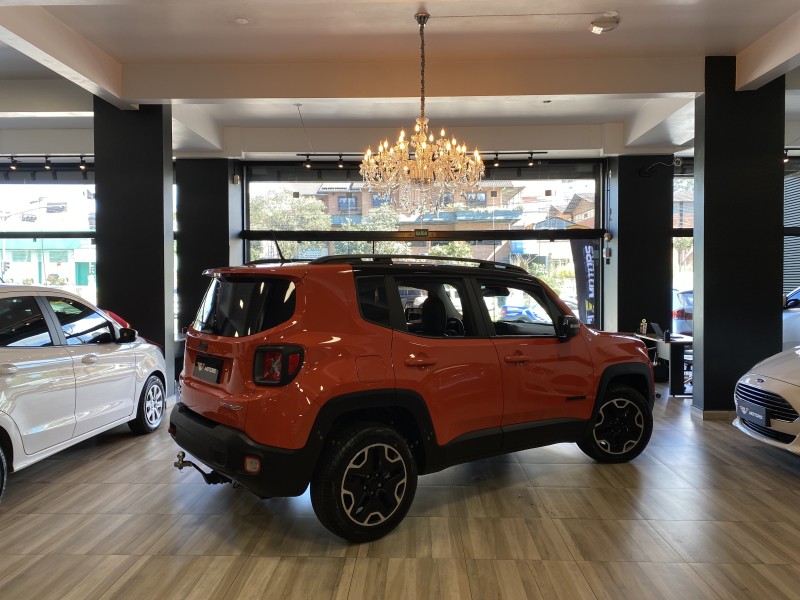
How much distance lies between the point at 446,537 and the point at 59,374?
2.96 m

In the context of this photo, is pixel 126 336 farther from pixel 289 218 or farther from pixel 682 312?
pixel 682 312

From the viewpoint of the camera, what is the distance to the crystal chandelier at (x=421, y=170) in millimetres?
5742

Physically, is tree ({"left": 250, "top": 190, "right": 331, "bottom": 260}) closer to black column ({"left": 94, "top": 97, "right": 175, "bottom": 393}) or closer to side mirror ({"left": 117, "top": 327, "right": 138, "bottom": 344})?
black column ({"left": 94, "top": 97, "right": 175, "bottom": 393})

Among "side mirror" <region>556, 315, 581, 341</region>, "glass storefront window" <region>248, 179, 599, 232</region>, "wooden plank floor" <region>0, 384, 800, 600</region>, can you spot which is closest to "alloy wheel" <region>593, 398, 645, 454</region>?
"wooden plank floor" <region>0, 384, 800, 600</region>

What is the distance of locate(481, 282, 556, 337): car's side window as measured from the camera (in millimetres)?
3469

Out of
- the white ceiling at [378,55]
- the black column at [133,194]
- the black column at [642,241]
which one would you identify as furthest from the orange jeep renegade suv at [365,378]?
the black column at [642,241]

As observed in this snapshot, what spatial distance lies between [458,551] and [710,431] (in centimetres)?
373

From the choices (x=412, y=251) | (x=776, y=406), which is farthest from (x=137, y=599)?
(x=412, y=251)

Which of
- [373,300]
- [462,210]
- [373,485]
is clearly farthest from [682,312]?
[373,485]

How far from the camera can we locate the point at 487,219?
934 cm

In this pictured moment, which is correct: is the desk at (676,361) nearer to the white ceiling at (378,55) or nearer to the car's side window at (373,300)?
the white ceiling at (378,55)

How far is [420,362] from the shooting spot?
295cm

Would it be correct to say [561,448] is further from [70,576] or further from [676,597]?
[70,576]

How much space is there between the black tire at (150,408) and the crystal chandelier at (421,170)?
3.34 metres
